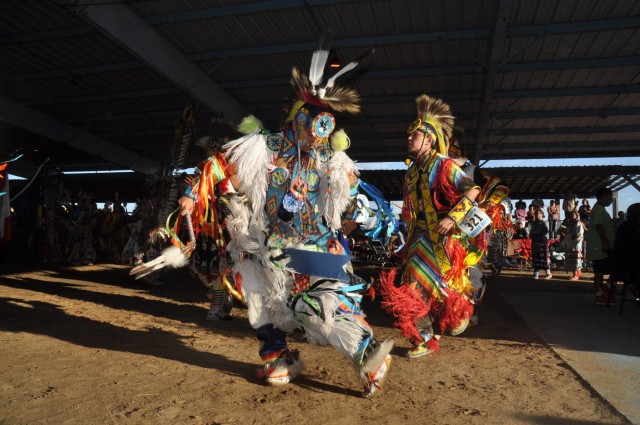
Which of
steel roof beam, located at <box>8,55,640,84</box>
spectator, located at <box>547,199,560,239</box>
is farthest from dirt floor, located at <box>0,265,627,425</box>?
spectator, located at <box>547,199,560,239</box>

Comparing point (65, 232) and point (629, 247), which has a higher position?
point (629, 247)

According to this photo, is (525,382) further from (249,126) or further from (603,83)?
(603,83)

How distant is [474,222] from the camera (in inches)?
141

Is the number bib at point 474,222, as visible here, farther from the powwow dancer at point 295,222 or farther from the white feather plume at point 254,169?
the white feather plume at point 254,169

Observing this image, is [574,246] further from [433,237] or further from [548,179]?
[433,237]

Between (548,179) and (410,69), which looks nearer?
(410,69)

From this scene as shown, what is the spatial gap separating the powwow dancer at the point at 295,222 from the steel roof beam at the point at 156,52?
6036 mm

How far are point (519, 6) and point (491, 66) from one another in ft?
4.74

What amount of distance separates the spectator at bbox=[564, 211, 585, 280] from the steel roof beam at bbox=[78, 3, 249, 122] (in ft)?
28.2

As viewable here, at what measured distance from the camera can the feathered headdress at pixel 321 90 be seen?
333 cm

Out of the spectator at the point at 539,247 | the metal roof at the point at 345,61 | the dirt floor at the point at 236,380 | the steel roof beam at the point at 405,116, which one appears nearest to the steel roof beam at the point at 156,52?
the metal roof at the point at 345,61

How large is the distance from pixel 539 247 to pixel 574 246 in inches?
29.7

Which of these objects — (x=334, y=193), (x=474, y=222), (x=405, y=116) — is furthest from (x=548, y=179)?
(x=334, y=193)

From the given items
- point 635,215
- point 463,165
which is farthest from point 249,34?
point 635,215
